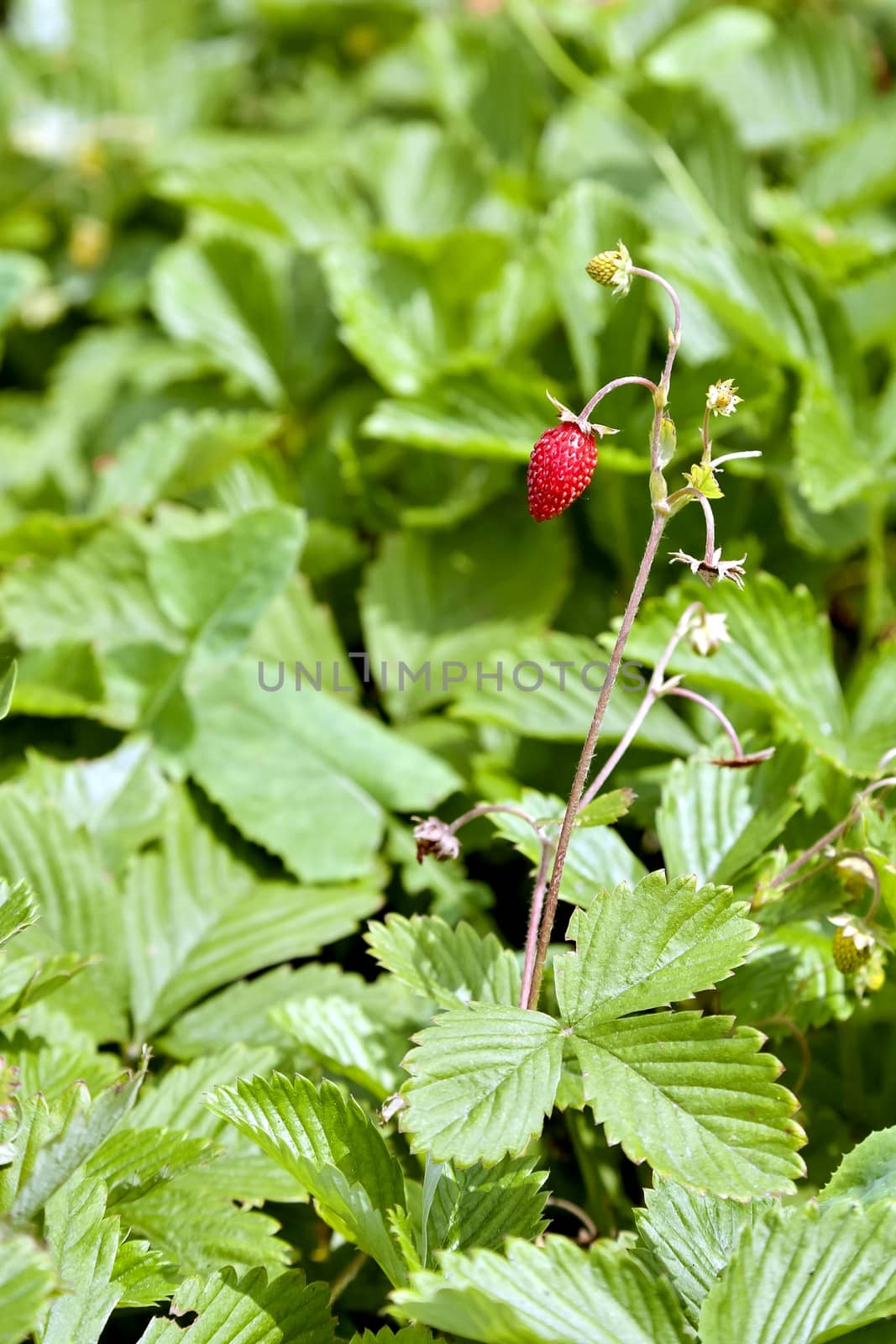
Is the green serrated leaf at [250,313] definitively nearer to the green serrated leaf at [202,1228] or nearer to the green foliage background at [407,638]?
the green foliage background at [407,638]

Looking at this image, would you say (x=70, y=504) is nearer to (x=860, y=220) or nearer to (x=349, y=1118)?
(x=349, y=1118)

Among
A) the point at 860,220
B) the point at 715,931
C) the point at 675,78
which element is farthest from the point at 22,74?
the point at 715,931

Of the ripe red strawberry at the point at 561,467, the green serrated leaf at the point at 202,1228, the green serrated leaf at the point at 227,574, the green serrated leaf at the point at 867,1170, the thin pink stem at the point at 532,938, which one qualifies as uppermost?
the ripe red strawberry at the point at 561,467

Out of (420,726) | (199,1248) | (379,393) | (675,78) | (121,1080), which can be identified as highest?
(675,78)

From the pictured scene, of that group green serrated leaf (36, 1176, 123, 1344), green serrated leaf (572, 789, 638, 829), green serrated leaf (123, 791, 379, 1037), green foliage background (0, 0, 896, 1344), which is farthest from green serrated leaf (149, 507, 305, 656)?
green serrated leaf (36, 1176, 123, 1344)

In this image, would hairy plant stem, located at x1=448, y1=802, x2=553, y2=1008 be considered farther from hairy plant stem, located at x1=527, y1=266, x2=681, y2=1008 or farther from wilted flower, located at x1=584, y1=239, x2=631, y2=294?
wilted flower, located at x1=584, y1=239, x2=631, y2=294

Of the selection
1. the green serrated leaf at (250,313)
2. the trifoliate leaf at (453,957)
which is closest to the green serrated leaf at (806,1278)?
the trifoliate leaf at (453,957)
